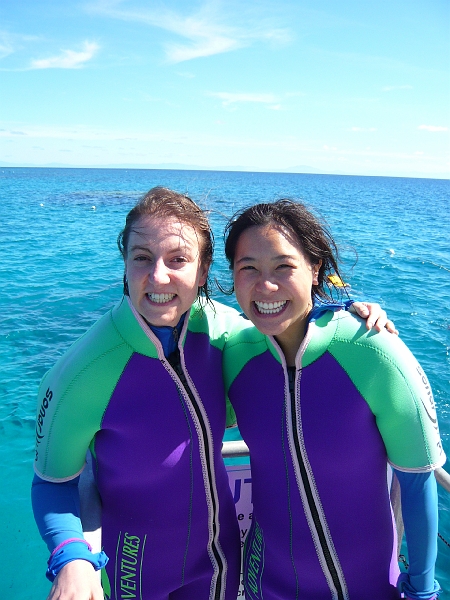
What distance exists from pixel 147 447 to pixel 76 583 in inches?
19.6

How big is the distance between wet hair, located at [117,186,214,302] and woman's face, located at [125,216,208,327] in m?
0.03

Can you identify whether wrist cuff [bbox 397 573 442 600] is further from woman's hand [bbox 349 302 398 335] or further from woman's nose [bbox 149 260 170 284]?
woman's nose [bbox 149 260 170 284]

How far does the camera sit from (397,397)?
1669mm

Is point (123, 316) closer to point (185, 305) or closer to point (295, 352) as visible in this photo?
point (185, 305)

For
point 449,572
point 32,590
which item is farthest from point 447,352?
point 32,590

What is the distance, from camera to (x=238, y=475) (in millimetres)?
2287

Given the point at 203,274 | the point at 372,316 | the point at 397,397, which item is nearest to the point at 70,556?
the point at 203,274

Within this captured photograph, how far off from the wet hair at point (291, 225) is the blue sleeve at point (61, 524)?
1.06m

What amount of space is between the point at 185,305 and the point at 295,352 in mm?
472

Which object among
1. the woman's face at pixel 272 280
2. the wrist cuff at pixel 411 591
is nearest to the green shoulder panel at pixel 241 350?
the woman's face at pixel 272 280

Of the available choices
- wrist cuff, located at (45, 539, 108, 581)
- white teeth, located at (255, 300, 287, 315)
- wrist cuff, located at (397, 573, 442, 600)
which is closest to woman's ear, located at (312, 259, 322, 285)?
white teeth, located at (255, 300, 287, 315)

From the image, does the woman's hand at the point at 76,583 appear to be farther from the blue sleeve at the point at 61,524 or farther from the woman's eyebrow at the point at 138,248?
the woman's eyebrow at the point at 138,248

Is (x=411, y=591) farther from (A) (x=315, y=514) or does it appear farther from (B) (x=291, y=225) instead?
(B) (x=291, y=225)

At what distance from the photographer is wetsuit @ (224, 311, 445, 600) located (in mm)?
1700
